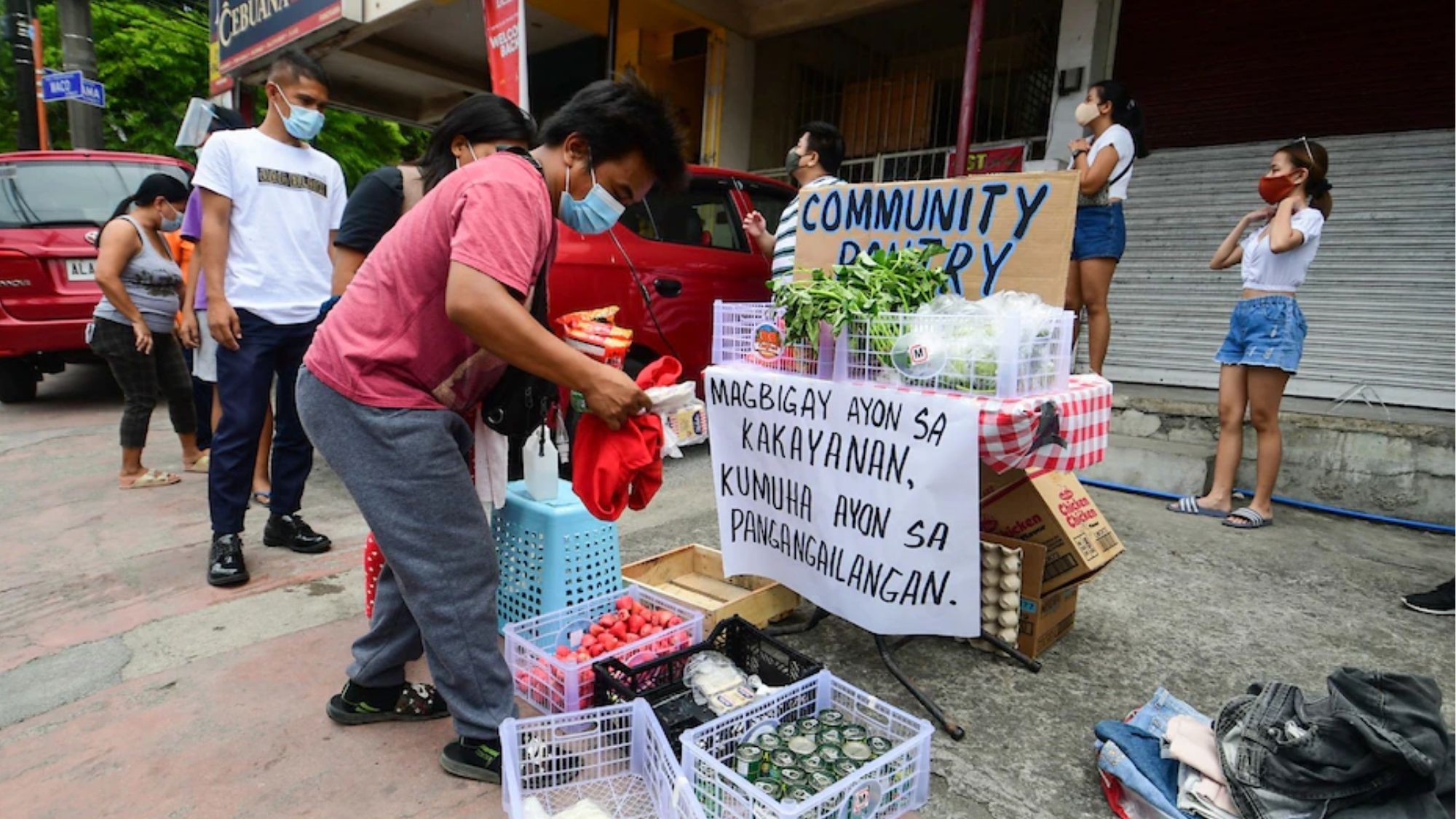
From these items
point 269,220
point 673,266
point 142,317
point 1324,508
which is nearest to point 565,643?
point 269,220

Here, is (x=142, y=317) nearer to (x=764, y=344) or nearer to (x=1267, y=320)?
(x=764, y=344)

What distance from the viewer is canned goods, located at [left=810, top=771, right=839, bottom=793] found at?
1.66m

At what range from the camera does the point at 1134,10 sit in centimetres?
584

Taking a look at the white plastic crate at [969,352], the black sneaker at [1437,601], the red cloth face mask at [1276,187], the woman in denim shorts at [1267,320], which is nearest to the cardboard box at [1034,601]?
the white plastic crate at [969,352]

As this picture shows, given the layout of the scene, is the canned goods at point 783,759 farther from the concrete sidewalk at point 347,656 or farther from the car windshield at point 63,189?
the car windshield at point 63,189

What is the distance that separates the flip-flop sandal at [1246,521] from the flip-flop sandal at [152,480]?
6118 mm

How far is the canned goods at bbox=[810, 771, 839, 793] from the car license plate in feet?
23.2

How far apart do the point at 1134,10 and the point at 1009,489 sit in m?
5.23

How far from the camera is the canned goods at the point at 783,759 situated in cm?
172

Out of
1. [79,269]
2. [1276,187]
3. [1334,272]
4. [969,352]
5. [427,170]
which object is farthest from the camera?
[79,269]

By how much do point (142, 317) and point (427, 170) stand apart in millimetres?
3079

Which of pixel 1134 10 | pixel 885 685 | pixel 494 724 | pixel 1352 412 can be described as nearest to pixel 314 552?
pixel 494 724

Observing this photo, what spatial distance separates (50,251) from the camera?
580cm

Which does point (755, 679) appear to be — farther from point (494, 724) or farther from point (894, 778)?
point (494, 724)
